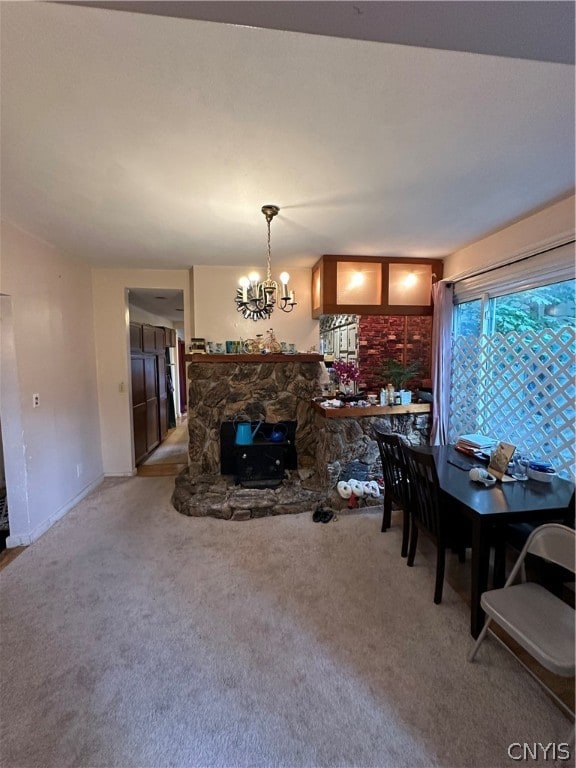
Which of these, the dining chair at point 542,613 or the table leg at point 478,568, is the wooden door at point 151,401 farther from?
the dining chair at point 542,613

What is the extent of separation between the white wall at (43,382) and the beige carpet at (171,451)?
1.05 meters

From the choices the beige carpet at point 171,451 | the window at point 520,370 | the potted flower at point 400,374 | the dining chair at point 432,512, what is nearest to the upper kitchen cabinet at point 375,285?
the window at point 520,370

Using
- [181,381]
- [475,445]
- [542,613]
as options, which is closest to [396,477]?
[475,445]

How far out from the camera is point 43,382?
2730 millimetres

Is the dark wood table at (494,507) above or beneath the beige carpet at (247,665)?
above

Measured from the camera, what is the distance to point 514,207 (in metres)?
2.21

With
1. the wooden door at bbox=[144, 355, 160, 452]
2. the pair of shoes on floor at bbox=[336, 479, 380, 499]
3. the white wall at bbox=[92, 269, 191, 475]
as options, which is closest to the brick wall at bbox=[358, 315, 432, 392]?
the pair of shoes on floor at bbox=[336, 479, 380, 499]

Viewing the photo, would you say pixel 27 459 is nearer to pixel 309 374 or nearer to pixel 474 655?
pixel 309 374

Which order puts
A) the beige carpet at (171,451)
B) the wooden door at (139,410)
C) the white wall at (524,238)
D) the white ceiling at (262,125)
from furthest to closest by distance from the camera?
the beige carpet at (171,451) → the wooden door at (139,410) → the white wall at (524,238) → the white ceiling at (262,125)

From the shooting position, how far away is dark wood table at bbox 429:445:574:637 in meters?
1.62

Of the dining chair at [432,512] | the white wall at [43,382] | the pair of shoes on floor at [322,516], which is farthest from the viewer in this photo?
the pair of shoes on floor at [322,516]

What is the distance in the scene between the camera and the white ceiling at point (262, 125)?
1021 mm

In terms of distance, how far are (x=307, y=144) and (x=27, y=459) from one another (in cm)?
288

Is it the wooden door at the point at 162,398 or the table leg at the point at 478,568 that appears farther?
the wooden door at the point at 162,398
